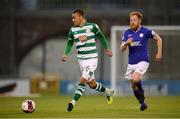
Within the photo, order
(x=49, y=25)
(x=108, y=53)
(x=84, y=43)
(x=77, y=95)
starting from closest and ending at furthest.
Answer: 1. (x=77, y=95)
2. (x=84, y=43)
3. (x=108, y=53)
4. (x=49, y=25)

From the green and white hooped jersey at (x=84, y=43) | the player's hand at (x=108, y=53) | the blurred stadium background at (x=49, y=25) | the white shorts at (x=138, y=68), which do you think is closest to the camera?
the white shorts at (x=138, y=68)

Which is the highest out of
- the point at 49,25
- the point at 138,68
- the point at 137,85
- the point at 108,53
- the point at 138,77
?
the point at 108,53

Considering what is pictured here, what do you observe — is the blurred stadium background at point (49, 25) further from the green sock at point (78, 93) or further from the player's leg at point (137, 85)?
the green sock at point (78, 93)

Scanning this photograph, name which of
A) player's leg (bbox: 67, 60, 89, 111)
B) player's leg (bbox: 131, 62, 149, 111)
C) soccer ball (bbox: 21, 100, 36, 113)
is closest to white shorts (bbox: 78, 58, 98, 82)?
player's leg (bbox: 67, 60, 89, 111)

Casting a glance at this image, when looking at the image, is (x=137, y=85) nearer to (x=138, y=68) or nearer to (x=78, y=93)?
(x=138, y=68)

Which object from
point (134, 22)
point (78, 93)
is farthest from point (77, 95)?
point (134, 22)

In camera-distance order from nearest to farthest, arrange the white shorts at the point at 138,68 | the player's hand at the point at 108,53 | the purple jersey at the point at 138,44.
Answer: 1. the white shorts at the point at 138,68
2. the purple jersey at the point at 138,44
3. the player's hand at the point at 108,53

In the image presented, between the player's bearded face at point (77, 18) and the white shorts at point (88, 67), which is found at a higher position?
the player's bearded face at point (77, 18)

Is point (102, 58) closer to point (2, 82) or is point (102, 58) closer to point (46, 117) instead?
point (2, 82)

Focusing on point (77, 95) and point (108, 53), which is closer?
point (77, 95)

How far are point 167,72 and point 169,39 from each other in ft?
4.70

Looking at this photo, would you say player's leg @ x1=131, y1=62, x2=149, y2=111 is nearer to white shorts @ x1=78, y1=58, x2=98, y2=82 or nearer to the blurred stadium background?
white shorts @ x1=78, y1=58, x2=98, y2=82

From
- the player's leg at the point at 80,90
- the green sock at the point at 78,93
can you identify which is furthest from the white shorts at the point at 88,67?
the green sock at the point at 78,93

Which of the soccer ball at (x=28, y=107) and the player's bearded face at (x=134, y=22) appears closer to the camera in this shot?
the soccer ball at (x=28, y=107)
